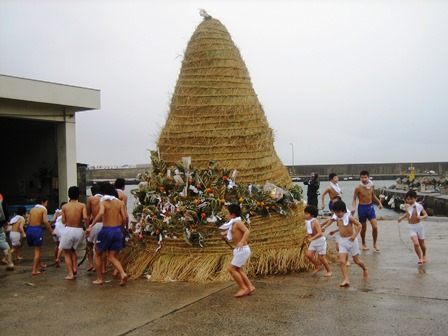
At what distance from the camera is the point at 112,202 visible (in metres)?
7.00

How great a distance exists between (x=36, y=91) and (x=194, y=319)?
10.9m

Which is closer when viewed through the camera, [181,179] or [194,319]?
[194,319]

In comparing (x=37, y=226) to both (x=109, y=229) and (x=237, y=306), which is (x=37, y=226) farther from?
(x=237, y=306)

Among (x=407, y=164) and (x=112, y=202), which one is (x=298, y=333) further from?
(x=407, y=164)

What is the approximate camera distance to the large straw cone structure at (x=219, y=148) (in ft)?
22.9

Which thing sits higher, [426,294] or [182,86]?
[182,86]

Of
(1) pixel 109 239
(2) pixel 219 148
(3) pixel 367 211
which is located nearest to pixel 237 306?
(1) pixel 109 239

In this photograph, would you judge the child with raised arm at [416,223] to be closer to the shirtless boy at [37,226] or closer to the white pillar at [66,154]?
the shirtless boy at [37,226]

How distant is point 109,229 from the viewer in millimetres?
6934

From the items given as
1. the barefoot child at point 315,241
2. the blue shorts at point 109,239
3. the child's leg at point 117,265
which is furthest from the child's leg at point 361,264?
the blue shorts at point 109,239

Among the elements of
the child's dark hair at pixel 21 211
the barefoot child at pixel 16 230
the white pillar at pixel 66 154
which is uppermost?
the white pillar at pixel 66 154

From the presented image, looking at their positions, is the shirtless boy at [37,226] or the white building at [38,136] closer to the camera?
the shirtless boy at [37,226]

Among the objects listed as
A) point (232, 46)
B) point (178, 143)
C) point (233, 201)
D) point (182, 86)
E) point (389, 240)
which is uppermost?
point (232, 46)

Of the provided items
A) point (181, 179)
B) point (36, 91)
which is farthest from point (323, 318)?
point (36, 91)
